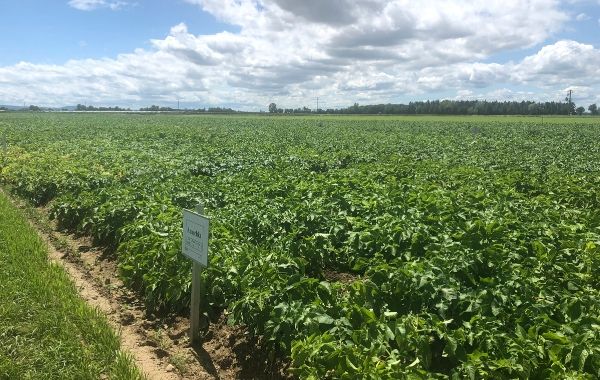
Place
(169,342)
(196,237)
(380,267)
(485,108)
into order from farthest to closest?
(485,108) < (169,342) < (380,267) < (196,237)

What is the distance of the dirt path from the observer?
4570mm

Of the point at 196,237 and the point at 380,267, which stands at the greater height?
the point at 196,237

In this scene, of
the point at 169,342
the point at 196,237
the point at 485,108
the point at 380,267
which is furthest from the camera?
the point at 485,108

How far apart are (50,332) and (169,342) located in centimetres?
123

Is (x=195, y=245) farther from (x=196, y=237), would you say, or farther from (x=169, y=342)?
(x=169, y=342)

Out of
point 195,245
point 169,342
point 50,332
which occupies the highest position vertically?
point 195,245

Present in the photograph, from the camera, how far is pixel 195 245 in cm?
459

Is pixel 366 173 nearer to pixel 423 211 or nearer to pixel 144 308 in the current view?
pixel 423 211

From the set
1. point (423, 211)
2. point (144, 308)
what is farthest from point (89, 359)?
point (423, 211)

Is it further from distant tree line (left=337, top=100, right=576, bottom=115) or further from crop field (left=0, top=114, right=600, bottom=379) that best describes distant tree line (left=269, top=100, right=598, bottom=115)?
crop field (left=0, top=114, right=600, bottom=379)

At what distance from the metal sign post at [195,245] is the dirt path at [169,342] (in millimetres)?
276

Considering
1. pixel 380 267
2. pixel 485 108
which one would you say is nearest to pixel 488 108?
pixel 485 108

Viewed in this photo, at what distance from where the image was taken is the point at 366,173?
519 inches

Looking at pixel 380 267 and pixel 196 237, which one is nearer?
pixel 196 237
